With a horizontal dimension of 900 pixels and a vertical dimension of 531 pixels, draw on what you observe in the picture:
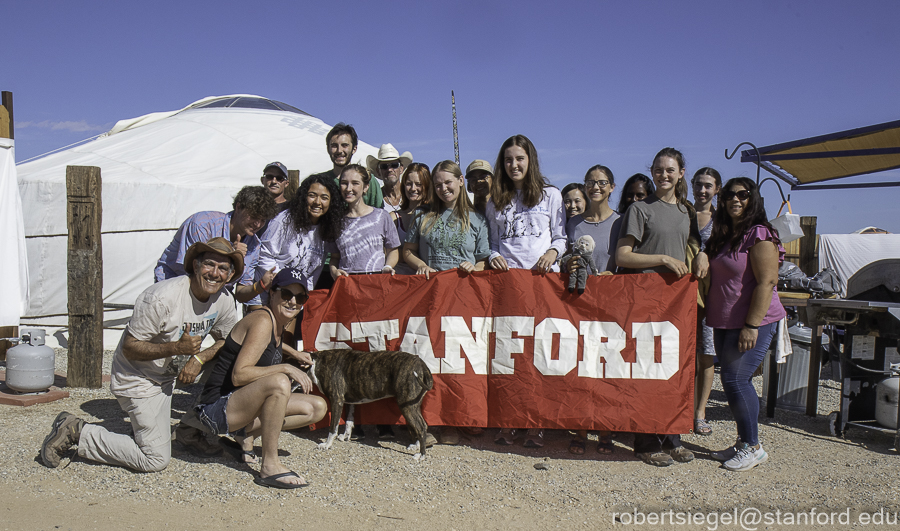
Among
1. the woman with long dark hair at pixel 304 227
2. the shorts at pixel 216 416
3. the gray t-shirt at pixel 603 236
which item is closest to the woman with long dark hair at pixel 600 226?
the gray t-shirt at pixel 603 236

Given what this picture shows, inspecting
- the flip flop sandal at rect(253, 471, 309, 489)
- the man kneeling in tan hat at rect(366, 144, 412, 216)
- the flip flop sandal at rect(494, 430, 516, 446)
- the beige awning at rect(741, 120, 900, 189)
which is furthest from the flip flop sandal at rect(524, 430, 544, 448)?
the beige awning at rect(741, 120, 900, 189)

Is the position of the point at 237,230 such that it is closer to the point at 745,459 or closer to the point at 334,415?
the point at 334,415

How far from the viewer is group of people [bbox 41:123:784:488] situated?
3.58 metres

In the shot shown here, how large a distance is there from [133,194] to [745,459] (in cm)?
840

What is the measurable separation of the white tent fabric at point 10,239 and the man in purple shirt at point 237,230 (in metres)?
3.12

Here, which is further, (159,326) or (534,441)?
(534,441)

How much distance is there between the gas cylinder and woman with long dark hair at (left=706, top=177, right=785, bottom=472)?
136 cm

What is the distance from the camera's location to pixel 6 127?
661 centimetres

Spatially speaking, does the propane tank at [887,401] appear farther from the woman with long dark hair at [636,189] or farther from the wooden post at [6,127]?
the wooden post at [6,127]

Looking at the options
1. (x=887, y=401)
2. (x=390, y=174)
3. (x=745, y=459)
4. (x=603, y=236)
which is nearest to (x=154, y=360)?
(x=390, y=174)

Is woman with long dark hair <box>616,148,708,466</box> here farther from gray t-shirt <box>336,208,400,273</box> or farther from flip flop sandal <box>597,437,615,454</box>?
gray t-shirt <box>336,208,400,273</box>

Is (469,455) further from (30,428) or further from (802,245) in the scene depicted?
(802,245)

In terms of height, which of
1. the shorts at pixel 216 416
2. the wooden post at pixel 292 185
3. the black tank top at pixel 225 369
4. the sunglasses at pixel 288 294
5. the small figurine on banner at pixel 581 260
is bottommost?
the shorts at pixel 216 416

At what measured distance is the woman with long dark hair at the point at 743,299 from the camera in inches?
146
